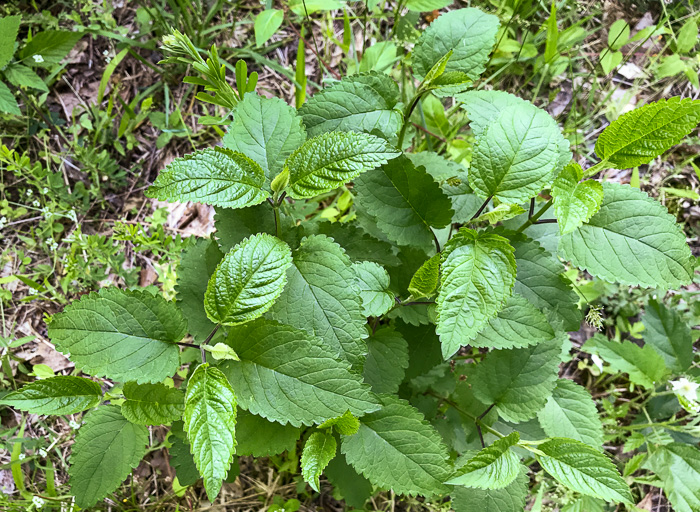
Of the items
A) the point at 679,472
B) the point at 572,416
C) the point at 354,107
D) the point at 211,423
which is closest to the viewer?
the point at 211,423

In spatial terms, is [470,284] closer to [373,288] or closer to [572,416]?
[373,288]

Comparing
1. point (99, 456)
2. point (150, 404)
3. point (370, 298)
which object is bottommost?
point (99, 456)

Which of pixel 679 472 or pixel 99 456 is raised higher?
pixel 99 456

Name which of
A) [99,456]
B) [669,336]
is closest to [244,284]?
[99,456]

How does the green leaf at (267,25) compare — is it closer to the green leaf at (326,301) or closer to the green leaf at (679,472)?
the green leaf at (326,301)

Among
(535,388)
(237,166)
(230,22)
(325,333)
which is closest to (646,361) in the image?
(535,388)

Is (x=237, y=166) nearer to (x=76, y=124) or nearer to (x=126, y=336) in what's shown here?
(x=126, y=336)
